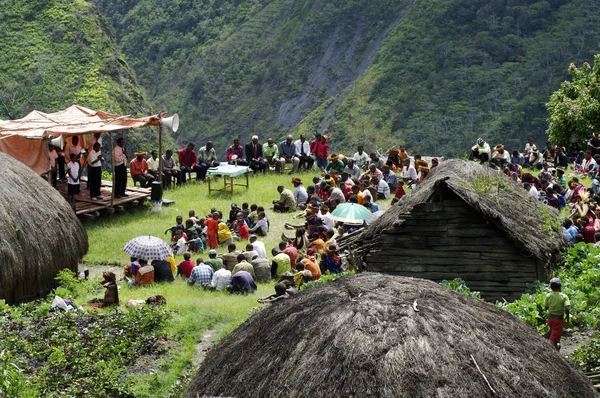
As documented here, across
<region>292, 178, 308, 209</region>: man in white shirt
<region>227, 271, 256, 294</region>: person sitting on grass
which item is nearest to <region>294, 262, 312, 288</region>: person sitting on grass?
<region>227, 271, 256, 294</region>: person sitting on grass

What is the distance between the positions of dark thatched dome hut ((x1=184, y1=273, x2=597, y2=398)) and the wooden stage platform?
1594cm

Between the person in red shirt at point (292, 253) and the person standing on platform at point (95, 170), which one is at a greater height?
the person standing on platform at point (95, 170)

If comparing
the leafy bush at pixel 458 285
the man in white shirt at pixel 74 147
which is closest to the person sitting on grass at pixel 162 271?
the leafy bush at pixel 458 285

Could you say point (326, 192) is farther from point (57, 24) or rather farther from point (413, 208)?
point (57, 24)

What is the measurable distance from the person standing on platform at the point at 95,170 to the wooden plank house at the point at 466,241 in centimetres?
985

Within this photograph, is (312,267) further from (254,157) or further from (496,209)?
(254,157)

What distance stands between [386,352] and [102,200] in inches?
715

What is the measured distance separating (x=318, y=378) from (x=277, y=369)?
507mm

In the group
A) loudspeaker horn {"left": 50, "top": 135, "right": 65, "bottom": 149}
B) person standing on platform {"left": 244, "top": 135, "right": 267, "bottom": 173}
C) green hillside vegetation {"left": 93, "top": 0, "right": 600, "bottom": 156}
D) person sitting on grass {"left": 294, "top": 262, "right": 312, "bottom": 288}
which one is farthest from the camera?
green hillside vegetation {"left": 93, "top": 0, "right": 600, "bottom": 156}

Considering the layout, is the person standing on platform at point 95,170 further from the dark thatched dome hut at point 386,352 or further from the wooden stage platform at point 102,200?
the dark thatched dome hut at point 386,352

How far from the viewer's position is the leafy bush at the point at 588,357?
12812mm

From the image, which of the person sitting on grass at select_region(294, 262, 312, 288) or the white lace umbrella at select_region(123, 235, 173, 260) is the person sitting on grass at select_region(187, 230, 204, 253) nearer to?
the white lace umbrella at select_region(123, 235, 173, 260)

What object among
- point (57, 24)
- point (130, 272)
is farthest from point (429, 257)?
point (57, 24)

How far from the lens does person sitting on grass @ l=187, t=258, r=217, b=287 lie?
19.2 meters
